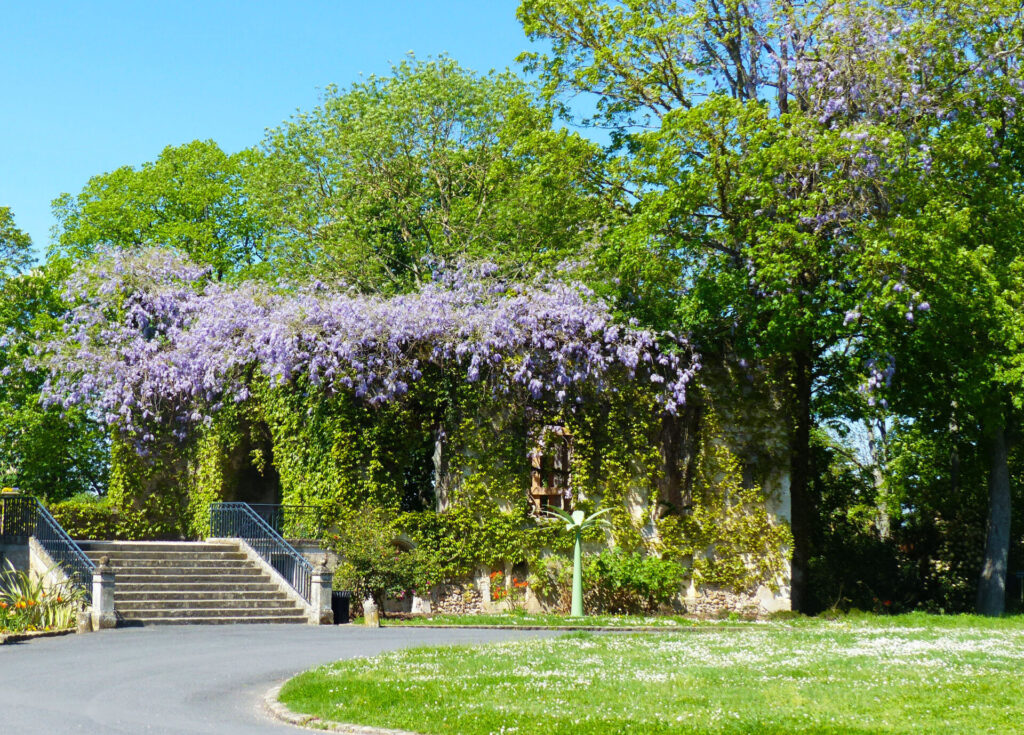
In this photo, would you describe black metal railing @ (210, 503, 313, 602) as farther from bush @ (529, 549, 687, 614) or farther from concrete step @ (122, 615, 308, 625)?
bush @ (529, 549, 687, 614)

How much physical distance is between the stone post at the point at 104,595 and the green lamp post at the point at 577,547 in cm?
901

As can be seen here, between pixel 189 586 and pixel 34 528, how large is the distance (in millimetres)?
3626

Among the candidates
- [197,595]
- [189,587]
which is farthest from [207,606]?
[189,587]

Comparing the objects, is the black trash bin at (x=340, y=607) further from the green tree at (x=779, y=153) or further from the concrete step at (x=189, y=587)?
the green tree at (x=779, y=153)

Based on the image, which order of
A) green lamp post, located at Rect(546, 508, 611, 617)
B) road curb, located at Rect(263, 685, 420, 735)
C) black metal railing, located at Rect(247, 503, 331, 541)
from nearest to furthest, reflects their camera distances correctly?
road curb, located at Rect(263, 685, 420, 735) → green lamp post, located at Rect(546, 508, 611, 617) → black metal railing, located at Rect(247, 503, 331, 541)

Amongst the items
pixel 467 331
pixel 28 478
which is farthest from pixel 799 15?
pixel 28 478

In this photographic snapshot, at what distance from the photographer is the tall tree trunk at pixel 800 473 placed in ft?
83.6

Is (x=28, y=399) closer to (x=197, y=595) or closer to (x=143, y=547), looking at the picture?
(x=143, y=547)

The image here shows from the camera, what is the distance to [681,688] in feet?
35.2

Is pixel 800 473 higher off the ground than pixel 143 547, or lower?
higher

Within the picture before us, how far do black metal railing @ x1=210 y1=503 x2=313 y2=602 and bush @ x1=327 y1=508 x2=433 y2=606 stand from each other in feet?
2.48

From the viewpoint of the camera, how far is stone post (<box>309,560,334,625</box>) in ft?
70.8

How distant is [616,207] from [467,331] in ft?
14.8

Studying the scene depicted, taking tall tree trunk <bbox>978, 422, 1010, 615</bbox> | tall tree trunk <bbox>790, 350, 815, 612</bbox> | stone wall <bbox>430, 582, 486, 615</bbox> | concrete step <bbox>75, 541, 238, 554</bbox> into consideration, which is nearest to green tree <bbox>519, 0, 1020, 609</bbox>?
tall tree trunk <bbox>790, 350, 815, 612</bbox>
